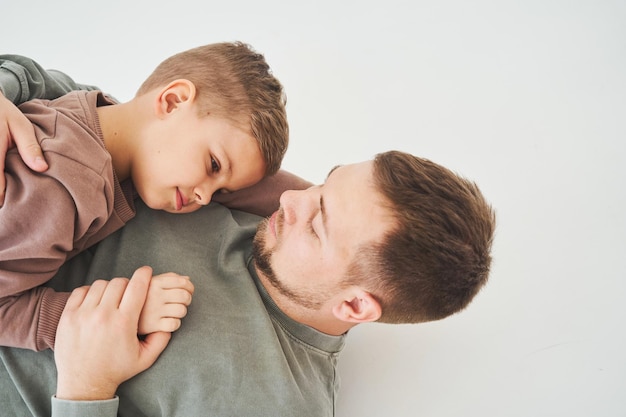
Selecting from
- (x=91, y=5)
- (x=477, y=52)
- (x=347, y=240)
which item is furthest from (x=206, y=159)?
(x=91, y=5)

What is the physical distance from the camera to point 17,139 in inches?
32.9

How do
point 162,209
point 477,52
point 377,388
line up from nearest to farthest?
point 162,209 → point 377,388 → point 477,52

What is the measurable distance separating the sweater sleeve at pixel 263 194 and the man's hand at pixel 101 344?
0.41 metres

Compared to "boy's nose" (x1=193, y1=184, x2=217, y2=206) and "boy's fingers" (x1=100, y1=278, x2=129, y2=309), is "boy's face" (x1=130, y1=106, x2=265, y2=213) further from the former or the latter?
"boy's fingers" (x1=100, y1=278, x2=129, y2=309)

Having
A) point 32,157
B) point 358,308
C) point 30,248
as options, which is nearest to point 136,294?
point 30,248

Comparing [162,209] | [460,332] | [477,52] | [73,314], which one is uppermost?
[477,52]

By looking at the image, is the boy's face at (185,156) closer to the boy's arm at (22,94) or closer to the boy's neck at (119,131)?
the boy's neck at (119,131)

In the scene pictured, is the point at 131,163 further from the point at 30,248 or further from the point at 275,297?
the point at 275,297

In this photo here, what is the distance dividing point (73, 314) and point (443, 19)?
155 cm

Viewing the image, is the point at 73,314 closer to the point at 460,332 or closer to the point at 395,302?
the point at 395,302

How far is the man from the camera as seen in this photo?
883 millimetres

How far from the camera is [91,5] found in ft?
6.08

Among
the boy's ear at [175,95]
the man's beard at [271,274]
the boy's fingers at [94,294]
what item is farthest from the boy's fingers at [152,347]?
the boy's ear at [175,95]

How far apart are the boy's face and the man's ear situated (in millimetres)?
387
